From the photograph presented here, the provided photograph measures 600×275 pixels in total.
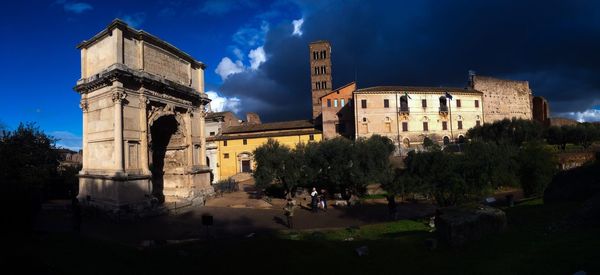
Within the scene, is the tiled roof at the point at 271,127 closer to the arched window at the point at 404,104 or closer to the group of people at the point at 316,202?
the arched window at the point at 404,104

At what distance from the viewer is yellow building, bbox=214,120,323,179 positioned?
153ft

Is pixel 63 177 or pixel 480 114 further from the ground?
pixel 480 114

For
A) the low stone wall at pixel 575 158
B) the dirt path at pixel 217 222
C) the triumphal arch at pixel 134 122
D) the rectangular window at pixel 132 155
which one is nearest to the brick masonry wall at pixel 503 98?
the low stone wall at pixel 575 158

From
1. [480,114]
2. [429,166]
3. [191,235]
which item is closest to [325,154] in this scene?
[429,166]

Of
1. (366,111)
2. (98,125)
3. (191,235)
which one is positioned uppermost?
(366,111)

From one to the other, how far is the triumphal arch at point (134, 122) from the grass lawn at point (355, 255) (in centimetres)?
723

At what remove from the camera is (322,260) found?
8.48 metres

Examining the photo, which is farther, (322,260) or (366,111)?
(366,111)

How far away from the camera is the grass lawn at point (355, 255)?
243 inches

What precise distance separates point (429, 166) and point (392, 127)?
31.6 metres

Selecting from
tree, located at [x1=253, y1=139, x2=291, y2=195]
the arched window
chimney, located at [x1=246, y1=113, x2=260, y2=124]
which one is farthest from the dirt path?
chimney, located at [x1=246, y1=113, x2=260, y2=124]

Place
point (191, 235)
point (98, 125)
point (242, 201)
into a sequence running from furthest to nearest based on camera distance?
point (242, 201), point (98, 125), point (191, 235)

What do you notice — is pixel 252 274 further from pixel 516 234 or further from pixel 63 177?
pixel 63 177

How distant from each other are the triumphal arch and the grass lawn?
7233 mm
